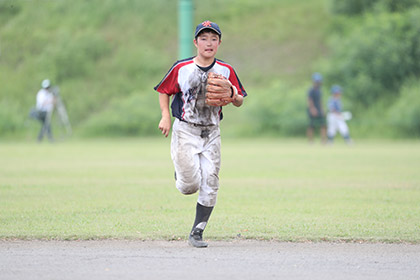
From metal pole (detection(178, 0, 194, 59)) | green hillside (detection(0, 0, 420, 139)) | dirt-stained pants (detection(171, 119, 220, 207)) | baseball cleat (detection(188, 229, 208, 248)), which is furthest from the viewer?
green hillside (detection(0, 0, 420, 139))

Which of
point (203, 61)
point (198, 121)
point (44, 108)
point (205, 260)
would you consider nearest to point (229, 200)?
point (198, 121)

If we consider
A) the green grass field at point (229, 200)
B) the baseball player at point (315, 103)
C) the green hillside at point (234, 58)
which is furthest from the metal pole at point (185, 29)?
the green grass field at point (229, 200)

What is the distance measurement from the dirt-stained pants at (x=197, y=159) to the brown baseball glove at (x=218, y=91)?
0.34 m

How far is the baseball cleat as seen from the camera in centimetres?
620

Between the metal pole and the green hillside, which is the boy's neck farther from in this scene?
the green hillside

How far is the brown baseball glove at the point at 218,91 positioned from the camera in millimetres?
6230

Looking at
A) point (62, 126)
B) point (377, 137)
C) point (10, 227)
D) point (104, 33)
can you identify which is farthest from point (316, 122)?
point (10, 227)

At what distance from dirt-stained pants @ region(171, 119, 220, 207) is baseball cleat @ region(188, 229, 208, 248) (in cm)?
27

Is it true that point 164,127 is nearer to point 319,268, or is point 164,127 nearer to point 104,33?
point 319,268

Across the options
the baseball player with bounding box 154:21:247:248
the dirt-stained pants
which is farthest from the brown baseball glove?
the dirt-stained pants

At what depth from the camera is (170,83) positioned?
651 centimetres

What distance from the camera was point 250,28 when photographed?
140 feet

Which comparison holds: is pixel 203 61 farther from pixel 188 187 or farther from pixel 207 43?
pixel 188 187

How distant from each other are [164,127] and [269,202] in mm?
3436
